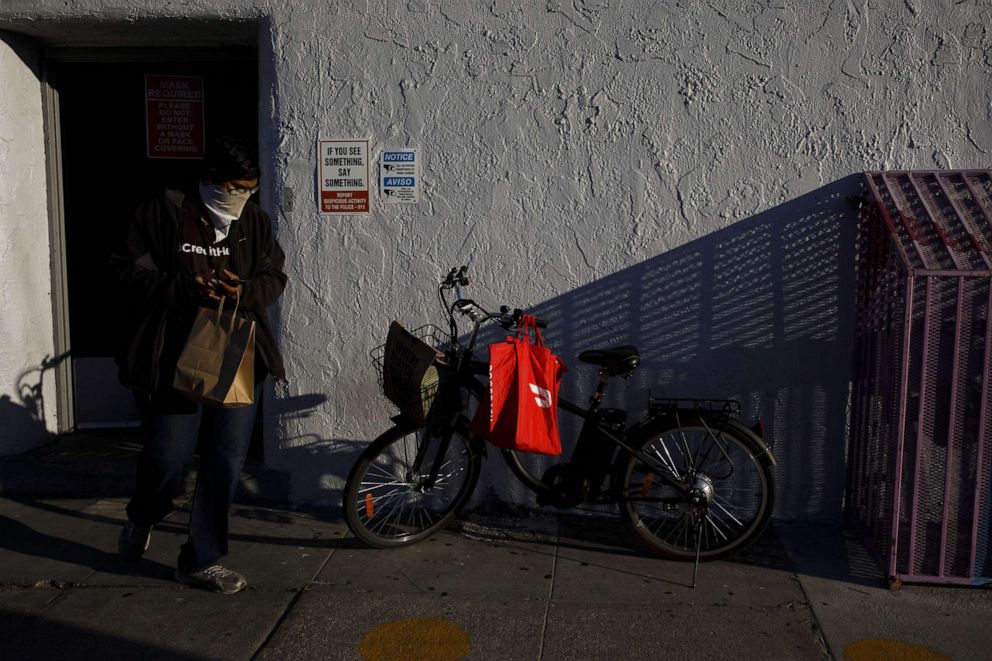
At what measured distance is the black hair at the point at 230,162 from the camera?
388 centimetres

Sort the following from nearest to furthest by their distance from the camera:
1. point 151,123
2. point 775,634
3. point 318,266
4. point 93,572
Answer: point 775,634 → point 93,572 → point 318,266 → point 151,123

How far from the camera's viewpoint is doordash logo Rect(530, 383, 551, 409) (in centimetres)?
418

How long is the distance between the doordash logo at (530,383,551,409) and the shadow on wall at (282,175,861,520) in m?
0.76

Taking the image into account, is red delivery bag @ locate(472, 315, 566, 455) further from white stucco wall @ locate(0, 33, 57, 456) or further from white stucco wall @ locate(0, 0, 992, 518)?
white stucco wall @ locate(0, 33, 57, 456)

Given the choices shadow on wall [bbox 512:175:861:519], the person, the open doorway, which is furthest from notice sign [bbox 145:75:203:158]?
shadow on wall [bbox 512:175:861:519]

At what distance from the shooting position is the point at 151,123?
584 centimetres

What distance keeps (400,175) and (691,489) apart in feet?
7.12

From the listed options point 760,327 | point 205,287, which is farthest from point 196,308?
point 760,327

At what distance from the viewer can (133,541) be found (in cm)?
438

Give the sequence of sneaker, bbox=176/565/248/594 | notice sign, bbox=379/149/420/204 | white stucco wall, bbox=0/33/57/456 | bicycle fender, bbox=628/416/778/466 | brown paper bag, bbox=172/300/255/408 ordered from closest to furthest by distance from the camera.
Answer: brown paper bag, bbox=172/300/255/408 → sneaker, bbox=176/565/248/594 → bicycle fender, bbox=628/416/778/466 → notice sign, bbox=379/149/420/204 → white stucco wall, bbox=0/33/57/456

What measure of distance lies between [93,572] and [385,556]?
1344 mm

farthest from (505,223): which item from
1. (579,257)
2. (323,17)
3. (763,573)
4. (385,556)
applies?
(763,573)

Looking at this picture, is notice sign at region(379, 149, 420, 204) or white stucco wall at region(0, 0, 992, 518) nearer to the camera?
white stucco wall at region(0, 0, 992, 518)

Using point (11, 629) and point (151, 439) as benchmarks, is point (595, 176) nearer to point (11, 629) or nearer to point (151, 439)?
point (151, 439)
